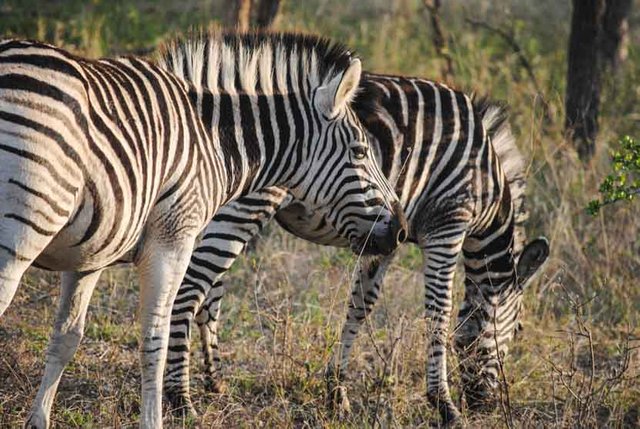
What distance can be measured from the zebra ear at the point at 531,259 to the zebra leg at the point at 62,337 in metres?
3.03

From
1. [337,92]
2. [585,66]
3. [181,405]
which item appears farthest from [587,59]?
[181,405]

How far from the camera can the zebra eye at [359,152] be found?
5367mm

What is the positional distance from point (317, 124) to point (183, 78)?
2.59ft

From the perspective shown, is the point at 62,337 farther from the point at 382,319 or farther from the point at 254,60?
the point at 382,319

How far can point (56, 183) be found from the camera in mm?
3859

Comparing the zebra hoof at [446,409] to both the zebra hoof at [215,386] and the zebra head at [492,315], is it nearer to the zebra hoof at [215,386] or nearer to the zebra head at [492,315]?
the zebra head at [492,315]

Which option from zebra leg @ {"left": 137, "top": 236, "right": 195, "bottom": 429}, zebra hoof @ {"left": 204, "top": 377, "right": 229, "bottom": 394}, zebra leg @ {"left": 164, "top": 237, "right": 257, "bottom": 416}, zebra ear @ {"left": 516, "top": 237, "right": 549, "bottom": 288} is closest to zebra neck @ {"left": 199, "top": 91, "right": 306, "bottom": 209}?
zebra leg @ {"left": 137, "top": 236, "right": 195, "bottom": 429}

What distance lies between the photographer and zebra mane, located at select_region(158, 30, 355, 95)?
5.02m

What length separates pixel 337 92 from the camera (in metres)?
5.21

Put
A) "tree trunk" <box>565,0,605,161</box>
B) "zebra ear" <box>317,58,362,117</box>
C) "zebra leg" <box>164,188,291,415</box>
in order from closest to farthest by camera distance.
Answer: "zebra ear" <box>317,58,362,117</box> → "zebra leg" <box>164,188,291,415</box> → "tree trunk" <box>565,0,605,161</box>

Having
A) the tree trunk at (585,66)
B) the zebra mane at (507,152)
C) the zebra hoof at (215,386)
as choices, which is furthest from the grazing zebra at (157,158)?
the tree trunk at (585,66)

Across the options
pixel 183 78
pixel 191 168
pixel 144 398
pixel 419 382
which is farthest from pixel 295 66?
pixel 419 382

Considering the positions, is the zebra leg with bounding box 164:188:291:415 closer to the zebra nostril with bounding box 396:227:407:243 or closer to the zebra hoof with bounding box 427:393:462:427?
the zebra nostril with bounding box 396:227:407:243

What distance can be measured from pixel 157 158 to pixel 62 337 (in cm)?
118
